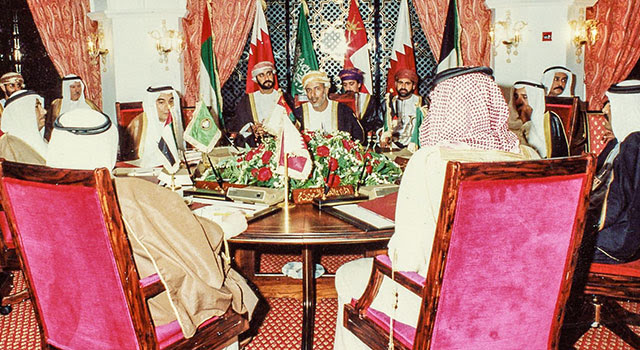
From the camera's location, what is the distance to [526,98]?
20.3 ft

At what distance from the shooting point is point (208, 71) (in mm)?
7535

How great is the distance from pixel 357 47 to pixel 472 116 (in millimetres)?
6481

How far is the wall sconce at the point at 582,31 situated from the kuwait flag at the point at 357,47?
3.02 m

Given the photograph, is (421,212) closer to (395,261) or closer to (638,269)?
(395,261)

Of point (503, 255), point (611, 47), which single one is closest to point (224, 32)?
point (611, 47)

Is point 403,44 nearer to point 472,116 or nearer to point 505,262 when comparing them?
point 472,116

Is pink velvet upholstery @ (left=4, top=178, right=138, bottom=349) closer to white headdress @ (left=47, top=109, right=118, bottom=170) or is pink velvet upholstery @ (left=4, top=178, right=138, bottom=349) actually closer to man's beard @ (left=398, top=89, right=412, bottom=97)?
white headdress @ (left=47, top=109, right=118, bottom=170)

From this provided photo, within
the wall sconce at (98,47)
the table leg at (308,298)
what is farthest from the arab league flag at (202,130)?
the wall sconce at (98,47)

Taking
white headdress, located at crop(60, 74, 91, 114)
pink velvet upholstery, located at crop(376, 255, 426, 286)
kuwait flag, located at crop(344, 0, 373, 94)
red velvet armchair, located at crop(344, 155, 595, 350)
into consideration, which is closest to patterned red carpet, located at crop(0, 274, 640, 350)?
pink velvet upholstery, located at crop(376, 255, 426, 286)

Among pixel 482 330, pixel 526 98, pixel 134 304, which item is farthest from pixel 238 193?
pixel 526 98

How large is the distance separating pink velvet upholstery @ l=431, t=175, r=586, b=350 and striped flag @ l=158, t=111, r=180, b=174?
71.2 inches

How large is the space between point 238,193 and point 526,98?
15.9 ft

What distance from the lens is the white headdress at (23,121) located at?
3.84m

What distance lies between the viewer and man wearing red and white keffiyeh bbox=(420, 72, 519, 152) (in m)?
1.90
